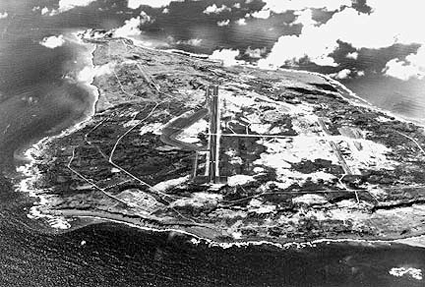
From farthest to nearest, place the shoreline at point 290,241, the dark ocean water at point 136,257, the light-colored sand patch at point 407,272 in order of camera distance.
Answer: the shoreline at point 290,241 → the light-colored sand patch at point 407,272 → the dark ocean water at point 136,257

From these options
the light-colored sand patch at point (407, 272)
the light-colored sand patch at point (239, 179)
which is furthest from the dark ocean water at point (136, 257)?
the light-colored sand patch at point (239, 179)

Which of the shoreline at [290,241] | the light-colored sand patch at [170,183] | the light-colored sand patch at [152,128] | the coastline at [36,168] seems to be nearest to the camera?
the shoreline at [290,241]

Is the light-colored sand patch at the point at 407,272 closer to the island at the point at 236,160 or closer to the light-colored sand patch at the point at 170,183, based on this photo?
the island at the point at 236,160

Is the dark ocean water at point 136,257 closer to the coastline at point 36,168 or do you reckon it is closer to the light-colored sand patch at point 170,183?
the coastline at point 36,168

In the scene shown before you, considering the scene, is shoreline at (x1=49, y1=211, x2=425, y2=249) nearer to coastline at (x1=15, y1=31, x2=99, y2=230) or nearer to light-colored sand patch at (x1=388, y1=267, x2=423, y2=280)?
light-colored sand patch at (x1=388, y1=267, x2=423, y2=280)

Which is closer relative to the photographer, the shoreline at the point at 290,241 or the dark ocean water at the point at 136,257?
the dark ocean water at the point at 136,257

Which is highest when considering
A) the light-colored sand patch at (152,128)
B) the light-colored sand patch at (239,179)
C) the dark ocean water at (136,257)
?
the light-colored sand patch at (152,128)

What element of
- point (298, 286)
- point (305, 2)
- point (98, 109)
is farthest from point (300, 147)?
point (305, 2)

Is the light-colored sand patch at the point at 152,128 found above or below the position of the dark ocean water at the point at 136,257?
above

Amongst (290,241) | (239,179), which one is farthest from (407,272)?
(239,179)
